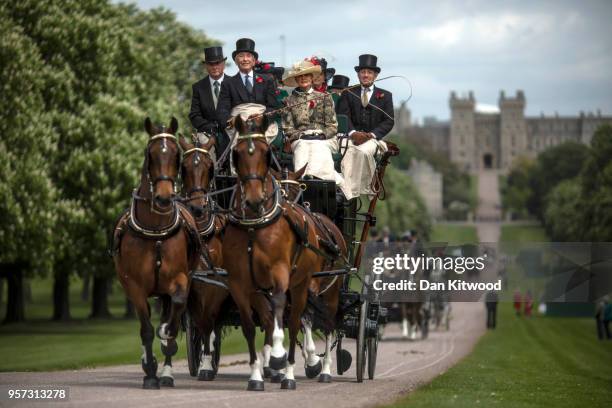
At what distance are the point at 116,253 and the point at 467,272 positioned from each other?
6.25 meters

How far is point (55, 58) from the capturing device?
4762 cm

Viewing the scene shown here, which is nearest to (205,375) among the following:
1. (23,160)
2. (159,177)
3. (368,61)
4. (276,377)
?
(276,377)

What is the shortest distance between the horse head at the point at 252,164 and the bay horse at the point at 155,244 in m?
0.80

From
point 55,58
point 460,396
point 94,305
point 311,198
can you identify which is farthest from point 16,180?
point 460,396

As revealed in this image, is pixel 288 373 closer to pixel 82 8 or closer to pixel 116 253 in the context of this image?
pixel 116 253

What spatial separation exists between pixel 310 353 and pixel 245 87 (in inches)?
164

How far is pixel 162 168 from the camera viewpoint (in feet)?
54.2

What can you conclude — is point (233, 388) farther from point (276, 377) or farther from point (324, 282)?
point (324, 282)

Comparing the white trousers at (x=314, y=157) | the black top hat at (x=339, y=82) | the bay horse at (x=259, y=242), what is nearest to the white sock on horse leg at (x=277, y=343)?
the bay horse at (x=259, y=242)

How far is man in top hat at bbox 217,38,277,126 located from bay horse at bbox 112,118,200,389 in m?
3.07

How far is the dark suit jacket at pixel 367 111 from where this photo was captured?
70.4ft

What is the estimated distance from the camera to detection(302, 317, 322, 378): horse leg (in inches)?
781

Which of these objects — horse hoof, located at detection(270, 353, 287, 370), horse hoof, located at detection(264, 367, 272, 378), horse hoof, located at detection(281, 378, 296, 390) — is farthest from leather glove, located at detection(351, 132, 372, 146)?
horse hoof, located at detection(270, 353, 287, 370)

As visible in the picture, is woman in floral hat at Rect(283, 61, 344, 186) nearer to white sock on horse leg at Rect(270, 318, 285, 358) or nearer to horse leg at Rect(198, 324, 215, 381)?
horse leg at Rect(198, 324, 215, 381)
